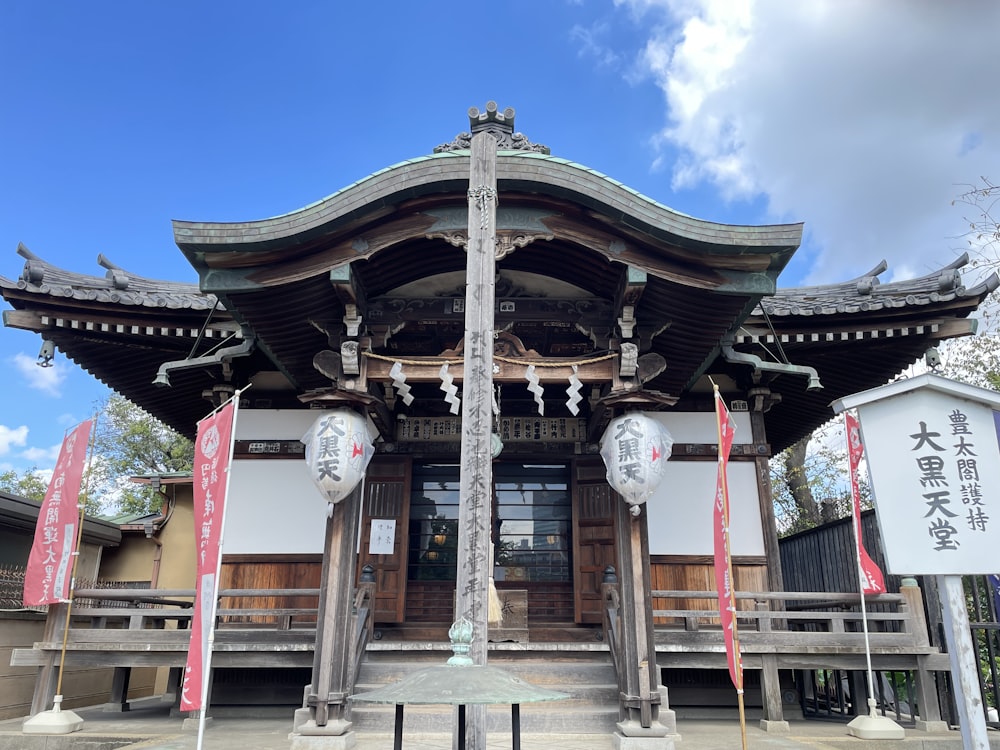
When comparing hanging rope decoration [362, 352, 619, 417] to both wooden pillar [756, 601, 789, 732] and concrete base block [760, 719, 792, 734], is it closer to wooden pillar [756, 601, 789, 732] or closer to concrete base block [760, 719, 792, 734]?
wooden pillar [756, 601, 789, 732]

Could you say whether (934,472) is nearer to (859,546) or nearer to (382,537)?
(859,546)

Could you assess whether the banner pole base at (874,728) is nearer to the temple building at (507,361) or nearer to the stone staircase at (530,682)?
the temple building at (507,361)

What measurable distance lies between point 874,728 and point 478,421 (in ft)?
19.4

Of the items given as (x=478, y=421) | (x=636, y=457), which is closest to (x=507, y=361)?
(x=636, y=457)

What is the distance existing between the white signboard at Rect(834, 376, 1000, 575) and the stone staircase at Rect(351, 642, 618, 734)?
408 cm

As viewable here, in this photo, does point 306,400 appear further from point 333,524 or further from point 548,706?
point 548,706

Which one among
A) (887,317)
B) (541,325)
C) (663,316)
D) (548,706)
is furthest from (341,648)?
(887,317)

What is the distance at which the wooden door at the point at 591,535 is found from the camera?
9812mm

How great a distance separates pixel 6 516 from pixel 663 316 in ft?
36.4

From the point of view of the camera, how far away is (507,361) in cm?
767

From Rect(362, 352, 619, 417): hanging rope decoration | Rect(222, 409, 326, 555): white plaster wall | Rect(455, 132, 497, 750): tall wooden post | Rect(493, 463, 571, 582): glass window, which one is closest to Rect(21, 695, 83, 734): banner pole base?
Rect(222, 409, 326, 555): white plaster wall

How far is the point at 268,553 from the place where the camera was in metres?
9.88

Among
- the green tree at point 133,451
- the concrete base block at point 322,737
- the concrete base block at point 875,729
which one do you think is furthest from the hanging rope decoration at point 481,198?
the green tree at point 133,451

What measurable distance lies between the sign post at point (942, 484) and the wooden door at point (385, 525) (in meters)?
6.72
